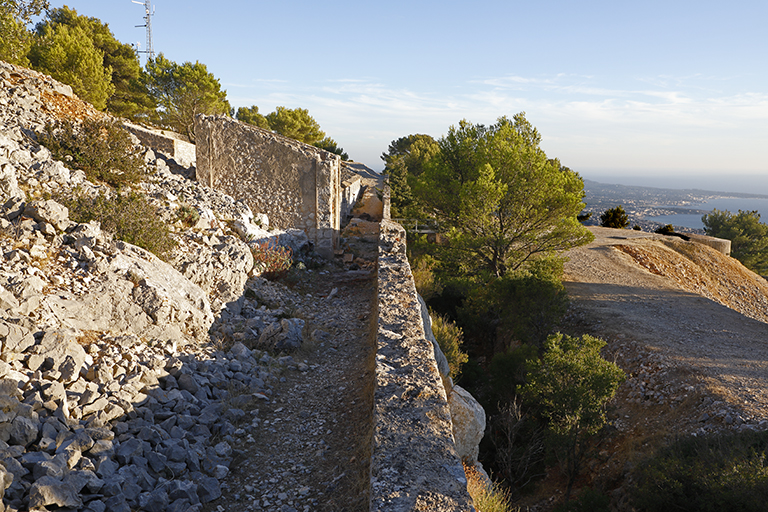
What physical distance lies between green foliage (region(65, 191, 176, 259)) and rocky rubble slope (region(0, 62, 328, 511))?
14.0 inches

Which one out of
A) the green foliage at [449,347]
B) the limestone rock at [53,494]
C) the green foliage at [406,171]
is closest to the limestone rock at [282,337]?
the limestone rock at [53,494]

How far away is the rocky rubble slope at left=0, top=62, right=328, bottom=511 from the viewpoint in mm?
3219

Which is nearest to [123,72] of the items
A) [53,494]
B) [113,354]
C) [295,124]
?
[295,124]

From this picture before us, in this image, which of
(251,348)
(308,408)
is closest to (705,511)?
(308,408)

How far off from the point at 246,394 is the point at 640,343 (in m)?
10.0

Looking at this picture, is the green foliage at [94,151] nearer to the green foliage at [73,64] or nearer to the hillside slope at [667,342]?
the green foliage at [73,64]

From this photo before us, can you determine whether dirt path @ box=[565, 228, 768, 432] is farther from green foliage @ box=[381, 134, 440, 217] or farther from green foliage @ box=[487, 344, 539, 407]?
green foliage @ box=[381, 134, 440, 217]

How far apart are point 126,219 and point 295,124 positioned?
27.0 meters

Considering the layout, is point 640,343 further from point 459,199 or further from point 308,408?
point 308,408

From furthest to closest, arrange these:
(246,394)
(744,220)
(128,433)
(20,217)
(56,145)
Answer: (744,220)
(56,145)
(20,217)
(246,394)
(128,433)

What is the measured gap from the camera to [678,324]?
12.5 m

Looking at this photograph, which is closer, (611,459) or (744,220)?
(611,459)

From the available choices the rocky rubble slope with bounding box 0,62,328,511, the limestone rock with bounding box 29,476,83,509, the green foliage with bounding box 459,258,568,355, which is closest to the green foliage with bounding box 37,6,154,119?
the rocky rubble slope with bounding box 0,62,328,511

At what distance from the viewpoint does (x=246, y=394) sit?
5.18m
